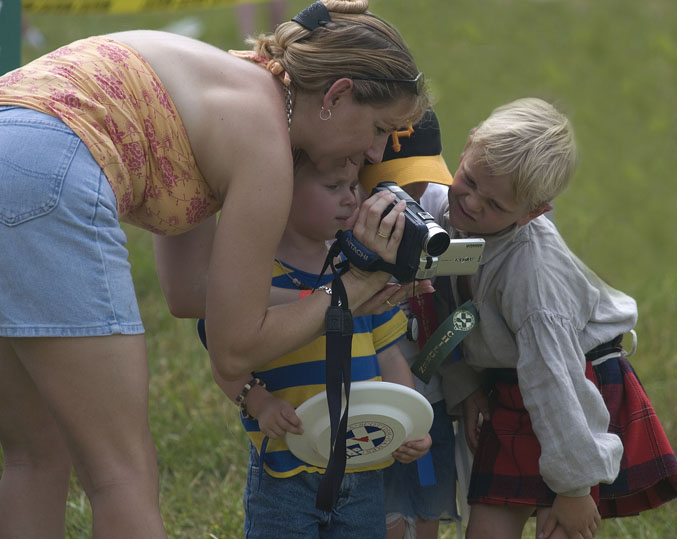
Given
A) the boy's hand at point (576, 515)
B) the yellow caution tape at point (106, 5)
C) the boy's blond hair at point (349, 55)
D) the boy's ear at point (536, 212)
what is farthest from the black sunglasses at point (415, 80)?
the yellow caution tape at point (106, 5)

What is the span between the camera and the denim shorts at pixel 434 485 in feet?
8.91

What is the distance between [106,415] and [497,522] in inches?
49.0

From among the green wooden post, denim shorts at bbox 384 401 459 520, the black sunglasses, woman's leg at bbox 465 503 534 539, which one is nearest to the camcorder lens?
the black sunglasses

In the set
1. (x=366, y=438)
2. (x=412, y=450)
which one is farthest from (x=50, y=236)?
(x=412, y=450)

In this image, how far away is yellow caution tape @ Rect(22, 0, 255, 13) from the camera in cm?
422

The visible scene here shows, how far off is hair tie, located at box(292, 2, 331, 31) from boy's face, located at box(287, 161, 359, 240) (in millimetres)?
353

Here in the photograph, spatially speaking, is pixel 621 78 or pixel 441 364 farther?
pixel 621 78

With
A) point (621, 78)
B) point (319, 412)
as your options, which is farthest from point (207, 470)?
point (621, 78)

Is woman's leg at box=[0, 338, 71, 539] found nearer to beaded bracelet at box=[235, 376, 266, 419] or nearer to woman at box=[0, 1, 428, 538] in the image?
woman at box=[0, 1, 428, 538]

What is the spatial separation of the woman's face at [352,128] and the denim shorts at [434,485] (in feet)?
2.97

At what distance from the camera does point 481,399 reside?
8.84 ft

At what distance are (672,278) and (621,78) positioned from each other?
420 centimetres

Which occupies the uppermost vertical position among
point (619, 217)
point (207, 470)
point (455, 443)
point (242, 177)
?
point (242, 177)

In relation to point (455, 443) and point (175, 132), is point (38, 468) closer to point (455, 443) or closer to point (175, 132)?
point (175, 132)
